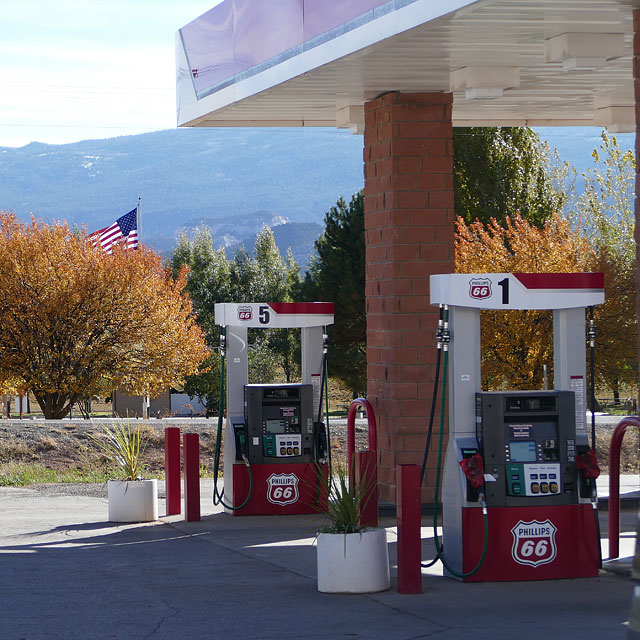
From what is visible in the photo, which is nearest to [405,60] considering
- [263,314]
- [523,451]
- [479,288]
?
[479,288]

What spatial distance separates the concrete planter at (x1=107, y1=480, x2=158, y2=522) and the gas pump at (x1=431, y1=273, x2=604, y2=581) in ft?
15.4

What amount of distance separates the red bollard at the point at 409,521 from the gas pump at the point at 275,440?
4.50 meters

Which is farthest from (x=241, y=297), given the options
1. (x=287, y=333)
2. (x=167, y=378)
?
(x=167, y=378)

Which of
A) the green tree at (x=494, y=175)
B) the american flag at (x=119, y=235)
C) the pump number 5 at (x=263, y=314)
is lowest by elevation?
the pump number 5 at (x=263, y=314)

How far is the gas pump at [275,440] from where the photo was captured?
1343cm

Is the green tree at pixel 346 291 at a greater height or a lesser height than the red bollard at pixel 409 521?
greater

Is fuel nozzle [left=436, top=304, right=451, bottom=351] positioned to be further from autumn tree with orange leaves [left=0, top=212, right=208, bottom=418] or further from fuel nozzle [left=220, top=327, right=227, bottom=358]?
autumn tree with orange leaves [left=0, top=212, right=208, bottom=418]

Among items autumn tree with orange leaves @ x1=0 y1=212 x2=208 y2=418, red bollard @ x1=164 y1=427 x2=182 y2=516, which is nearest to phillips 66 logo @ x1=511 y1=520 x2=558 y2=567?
red bollard @ x1=164 y1=427 x2=182 y2=516

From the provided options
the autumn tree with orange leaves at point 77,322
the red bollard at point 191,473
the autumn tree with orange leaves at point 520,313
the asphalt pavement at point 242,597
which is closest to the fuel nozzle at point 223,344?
the red bollard at point 191,473

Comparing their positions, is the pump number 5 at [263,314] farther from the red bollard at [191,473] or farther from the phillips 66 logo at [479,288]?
the phillips 66 logo at [479,288]

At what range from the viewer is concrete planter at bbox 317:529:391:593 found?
8.86 m

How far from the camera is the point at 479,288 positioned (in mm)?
9125

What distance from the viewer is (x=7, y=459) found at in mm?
20656

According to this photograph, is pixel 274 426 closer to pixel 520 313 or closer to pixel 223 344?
pixel 223 344
